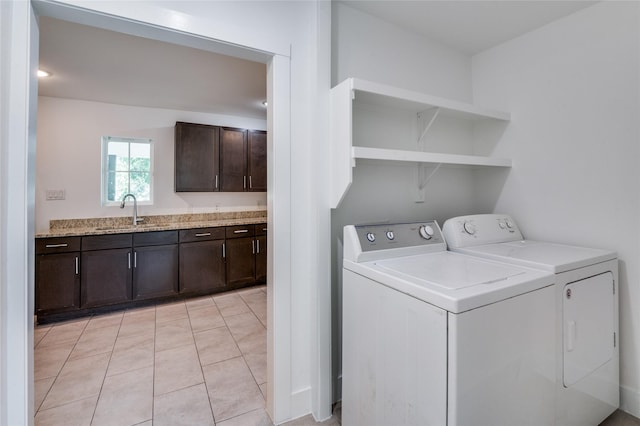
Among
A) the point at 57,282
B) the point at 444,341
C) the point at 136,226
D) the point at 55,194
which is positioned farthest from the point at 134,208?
the point at 444,341

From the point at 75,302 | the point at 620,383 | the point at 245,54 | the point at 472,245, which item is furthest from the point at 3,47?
the point at 620,383

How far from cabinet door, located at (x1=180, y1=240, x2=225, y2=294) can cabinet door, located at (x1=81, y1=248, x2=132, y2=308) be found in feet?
1.79

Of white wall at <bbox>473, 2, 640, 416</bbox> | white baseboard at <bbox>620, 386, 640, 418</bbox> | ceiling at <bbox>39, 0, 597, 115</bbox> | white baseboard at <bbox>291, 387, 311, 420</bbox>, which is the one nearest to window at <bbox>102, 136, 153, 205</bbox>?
ceiling at <bbox>39, 0, 597, 115</bbox>

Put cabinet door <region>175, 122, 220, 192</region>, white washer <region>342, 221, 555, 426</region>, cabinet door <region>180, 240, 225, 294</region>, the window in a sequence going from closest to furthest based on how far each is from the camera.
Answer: white washer <region>342, 221, 555, 426</region>
cabinet door <region>180, 240, 225, 294</region>
the window
cabinet door <region>175, 122, 220, 192</region>

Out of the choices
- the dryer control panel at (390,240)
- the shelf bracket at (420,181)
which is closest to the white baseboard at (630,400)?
the dryer control panel at (390,240)

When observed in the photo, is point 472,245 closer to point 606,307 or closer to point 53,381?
point 606,307

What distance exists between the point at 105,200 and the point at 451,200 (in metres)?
3.85

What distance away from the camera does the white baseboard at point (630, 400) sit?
1617 millimetres

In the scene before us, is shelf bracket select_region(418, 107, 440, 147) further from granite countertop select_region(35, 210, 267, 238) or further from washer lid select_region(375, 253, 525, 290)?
granite countertop select_region(35, 210, 267, 238)

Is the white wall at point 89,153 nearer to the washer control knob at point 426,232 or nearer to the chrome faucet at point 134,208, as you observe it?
the chrome faucet at point 134,208

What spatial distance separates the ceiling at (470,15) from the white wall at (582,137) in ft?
0.37

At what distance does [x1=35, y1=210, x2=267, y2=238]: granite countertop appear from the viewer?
117 inches

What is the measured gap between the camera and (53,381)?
1950mm

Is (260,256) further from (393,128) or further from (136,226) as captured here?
(393,128)
